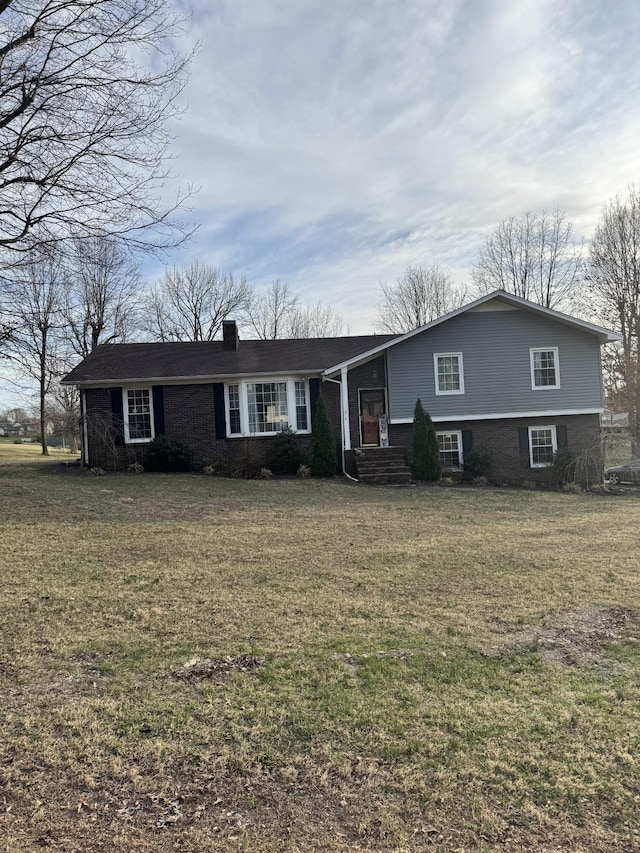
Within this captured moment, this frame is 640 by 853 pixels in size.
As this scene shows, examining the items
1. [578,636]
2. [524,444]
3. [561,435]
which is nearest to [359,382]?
[524,444]

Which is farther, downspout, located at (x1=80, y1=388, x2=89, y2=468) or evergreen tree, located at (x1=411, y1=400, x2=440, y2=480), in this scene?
downspout, located at (x1=80, y1=388, x2=89, y2=468)

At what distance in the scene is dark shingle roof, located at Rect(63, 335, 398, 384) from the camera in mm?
18250

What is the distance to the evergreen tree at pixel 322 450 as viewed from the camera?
17.2m

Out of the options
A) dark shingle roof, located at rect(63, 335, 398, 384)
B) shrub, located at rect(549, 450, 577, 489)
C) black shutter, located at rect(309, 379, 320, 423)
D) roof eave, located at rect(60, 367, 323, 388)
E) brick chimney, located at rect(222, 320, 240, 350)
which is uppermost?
brick chimney, located at rect(222, 320, 240, 350)

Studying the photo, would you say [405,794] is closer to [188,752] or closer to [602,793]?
[602,793]

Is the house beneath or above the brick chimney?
beneath

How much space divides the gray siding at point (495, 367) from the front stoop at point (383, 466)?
1336 mm

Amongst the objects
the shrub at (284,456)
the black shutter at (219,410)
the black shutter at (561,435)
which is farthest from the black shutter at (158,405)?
the black shutter at (561,435)

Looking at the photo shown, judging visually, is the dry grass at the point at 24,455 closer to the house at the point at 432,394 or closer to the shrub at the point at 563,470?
the house at the point at 432,394

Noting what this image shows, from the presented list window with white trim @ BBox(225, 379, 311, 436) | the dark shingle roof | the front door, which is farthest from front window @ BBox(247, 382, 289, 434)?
the front door

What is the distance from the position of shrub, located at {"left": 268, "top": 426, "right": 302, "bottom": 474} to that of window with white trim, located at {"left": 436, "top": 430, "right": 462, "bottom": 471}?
190 inches

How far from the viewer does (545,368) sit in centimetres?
1864

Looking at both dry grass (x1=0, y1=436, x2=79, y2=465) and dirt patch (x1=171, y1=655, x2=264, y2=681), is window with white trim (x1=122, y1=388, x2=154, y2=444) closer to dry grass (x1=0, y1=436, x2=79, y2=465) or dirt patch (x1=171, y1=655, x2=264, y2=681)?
dry grass (x1=0, y1=436, x2=79, y2=465)

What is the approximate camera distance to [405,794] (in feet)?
8.86
